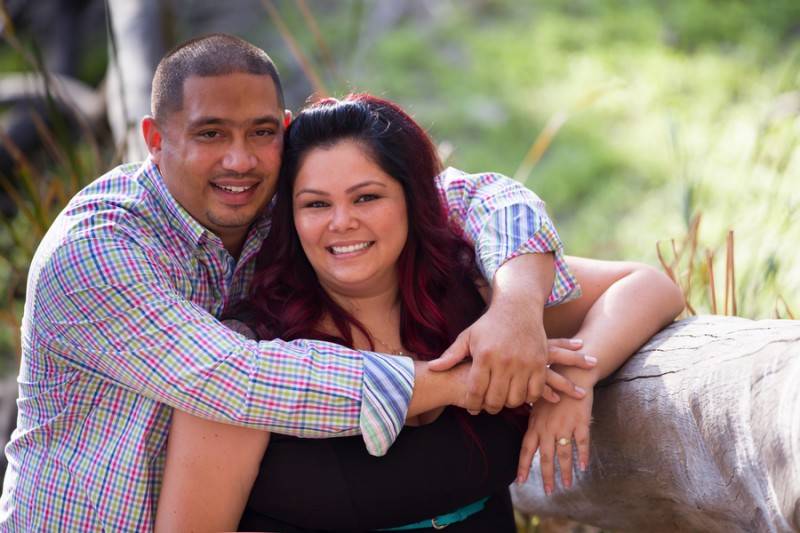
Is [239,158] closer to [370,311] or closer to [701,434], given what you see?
[370,311]

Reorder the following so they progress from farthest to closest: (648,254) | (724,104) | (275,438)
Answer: (724,104) < (648,254) < (275,438)

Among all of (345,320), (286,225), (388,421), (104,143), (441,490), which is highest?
(104,143)

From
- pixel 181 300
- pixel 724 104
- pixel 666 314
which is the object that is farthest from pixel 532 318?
pixel 724 104

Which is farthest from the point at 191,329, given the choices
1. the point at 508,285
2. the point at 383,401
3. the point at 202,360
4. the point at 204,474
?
the point at 508,285

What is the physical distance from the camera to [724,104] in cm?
494

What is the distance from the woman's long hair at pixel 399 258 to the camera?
2.13m

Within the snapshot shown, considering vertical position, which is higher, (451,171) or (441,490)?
(451,171)

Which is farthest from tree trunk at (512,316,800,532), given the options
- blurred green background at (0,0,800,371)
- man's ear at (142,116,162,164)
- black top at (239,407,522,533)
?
blurred green background at (0,0,800,371)

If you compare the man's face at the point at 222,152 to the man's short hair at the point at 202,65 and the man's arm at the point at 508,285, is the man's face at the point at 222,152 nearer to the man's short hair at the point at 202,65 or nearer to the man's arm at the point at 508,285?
the man's short hair at the point at 202,65

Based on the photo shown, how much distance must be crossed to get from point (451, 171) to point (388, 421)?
0.77 m

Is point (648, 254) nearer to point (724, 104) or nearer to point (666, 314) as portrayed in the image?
point (724, 104)

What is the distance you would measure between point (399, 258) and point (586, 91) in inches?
133

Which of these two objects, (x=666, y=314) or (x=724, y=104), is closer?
(x=666, y=314)

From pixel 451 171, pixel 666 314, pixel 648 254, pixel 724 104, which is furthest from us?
pixel 724 104
